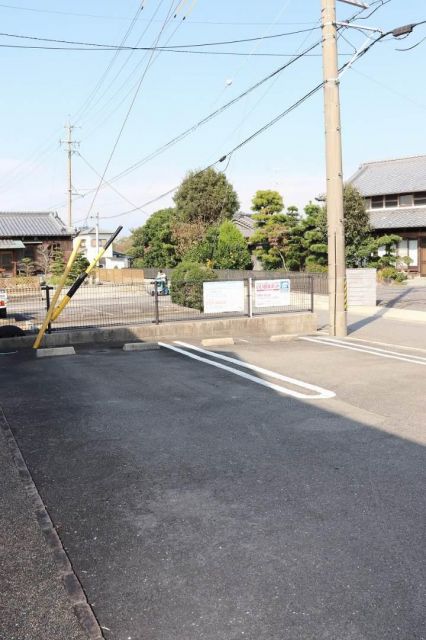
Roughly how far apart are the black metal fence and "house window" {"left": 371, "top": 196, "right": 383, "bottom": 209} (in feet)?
95.1

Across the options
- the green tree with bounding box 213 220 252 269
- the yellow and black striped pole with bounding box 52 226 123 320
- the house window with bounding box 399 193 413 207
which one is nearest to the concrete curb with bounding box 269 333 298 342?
the yellow and black striped pole with bounding box 52 226 123 320

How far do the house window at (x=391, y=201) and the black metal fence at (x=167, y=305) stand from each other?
28.5 m

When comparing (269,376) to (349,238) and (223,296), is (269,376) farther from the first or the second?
(349,238)

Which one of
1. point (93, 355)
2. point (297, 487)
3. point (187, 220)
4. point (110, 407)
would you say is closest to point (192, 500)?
point (297, 487)

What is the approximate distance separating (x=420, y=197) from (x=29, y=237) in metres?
33.5

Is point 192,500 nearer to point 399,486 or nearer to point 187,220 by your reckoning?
point 399,486

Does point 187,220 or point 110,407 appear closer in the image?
point 110,407

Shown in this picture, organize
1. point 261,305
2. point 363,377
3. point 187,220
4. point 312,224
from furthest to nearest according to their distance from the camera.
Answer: point 187,220, point 312,224, point 261,305, point 363,377

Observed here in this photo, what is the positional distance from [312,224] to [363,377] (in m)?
29.2

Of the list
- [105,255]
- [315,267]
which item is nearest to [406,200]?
[315,267]

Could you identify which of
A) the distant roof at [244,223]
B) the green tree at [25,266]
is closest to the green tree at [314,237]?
the distant roof at [244,223]

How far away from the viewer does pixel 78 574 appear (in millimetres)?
3688

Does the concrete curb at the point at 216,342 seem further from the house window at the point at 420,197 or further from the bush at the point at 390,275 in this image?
the house window at the point at 420,197

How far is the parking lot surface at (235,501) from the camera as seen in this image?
3.29 metres
